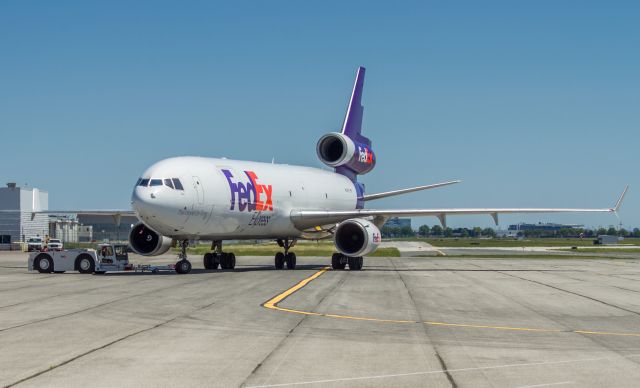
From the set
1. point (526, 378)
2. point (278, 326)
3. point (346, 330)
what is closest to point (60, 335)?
point (278, 326)

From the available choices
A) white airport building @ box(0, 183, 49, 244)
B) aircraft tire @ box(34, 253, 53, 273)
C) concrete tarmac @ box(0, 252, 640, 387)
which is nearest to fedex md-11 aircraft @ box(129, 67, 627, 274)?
aircraft tire @ box(34, 253, 53, 273)

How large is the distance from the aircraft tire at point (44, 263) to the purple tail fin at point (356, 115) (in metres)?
19.3

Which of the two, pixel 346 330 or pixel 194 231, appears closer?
pixel 346 330

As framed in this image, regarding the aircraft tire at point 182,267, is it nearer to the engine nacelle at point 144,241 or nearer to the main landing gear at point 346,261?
the engine nacelle at point 144,241

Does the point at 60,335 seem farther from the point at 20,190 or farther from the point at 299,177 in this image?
the point at 20,190

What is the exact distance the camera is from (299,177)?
40.9m

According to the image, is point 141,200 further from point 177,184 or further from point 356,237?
point 356,237

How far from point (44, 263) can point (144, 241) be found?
4394 mm

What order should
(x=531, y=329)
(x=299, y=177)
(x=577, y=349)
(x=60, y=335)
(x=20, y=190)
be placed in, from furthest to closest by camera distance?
(x=20, y=190) < (x=299, y=177) < (x=531, y=329) < (x=60, y=335) < (x=577, y=349)

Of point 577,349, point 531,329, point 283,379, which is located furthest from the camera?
point 531,329

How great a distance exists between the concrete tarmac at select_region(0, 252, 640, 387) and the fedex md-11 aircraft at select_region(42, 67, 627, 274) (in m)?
6.69

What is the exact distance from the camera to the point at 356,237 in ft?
125

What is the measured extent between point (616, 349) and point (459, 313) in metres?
5.67

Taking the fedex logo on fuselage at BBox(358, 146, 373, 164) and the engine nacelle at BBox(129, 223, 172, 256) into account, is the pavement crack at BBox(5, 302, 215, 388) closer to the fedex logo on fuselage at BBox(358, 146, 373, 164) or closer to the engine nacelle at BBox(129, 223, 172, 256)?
the engine nacelle at BBox(129, 223, 172, 256)
